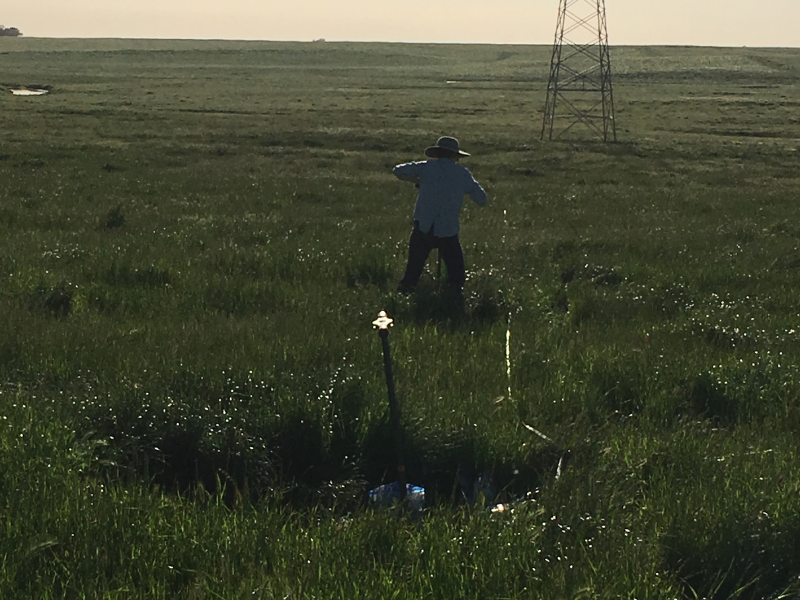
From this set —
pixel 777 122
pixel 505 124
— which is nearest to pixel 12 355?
pixel 505 124

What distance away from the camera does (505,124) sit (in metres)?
45.3

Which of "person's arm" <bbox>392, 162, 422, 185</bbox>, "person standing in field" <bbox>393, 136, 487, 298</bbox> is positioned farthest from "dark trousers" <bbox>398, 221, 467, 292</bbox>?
"person's arm" <bbox>392, 162, 422, 185</bbox>

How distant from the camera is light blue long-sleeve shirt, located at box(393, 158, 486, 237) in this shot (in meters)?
9.37

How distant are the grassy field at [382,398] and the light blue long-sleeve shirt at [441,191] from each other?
793 mm

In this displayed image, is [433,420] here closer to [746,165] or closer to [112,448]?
[112,448]

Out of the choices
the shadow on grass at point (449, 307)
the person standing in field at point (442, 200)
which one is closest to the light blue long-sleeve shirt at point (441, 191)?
the person standing in field at point (442, 200)

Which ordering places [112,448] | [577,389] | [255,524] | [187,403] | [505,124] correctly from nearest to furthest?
1. [255,524]
2. [112,448]
3. [187,403]
4. [577,389]
5. [505,124]

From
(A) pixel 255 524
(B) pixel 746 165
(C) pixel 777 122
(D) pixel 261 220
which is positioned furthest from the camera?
(C) pixel 777 122

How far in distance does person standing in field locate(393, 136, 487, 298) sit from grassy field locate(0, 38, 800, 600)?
0.43 m

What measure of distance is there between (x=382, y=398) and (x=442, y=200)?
4.28 meters

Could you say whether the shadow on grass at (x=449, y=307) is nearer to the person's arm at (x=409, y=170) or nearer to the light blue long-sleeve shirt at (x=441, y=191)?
the light blue long-sleeve shirt at (x=441, y=191)

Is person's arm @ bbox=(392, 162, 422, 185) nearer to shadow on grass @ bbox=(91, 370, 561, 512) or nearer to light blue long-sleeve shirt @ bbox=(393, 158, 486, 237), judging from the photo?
light blue long-sleeve shirt @ bbox=(393, 158, 486, 237)

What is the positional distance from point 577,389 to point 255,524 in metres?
2.96

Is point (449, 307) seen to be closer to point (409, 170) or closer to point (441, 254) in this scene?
point (441, 254)
